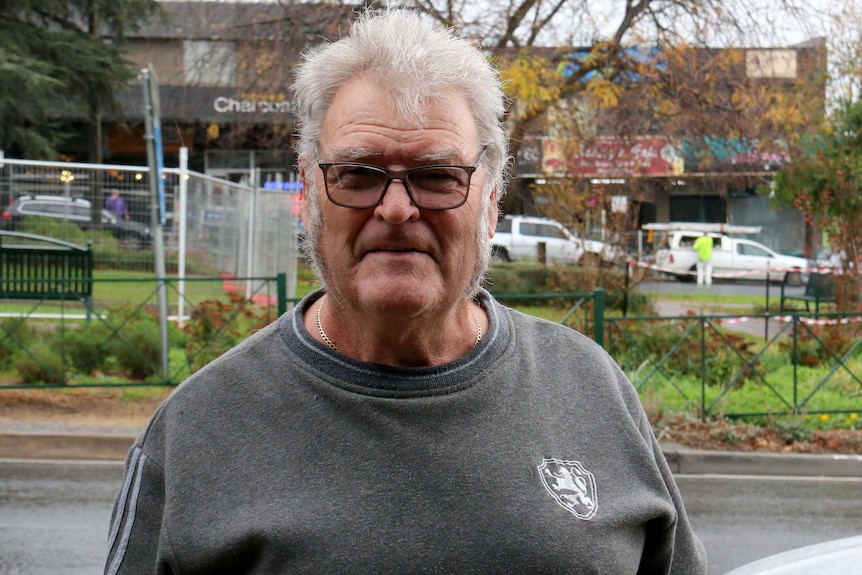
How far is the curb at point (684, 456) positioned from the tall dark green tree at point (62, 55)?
10.2 meters

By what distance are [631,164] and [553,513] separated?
15.2m

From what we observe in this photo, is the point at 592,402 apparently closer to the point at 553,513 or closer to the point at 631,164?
the point at 553,513

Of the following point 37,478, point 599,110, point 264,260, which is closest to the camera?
point 37,478

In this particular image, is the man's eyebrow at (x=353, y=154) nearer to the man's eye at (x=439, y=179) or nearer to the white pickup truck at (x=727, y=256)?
the man's eye at (x=439, y=179)

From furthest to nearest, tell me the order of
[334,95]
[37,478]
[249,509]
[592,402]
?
Result: [37,478], [592,402], [334,95], [249,509]

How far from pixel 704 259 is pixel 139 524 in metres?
27.9

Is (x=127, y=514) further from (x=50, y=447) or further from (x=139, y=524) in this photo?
(x=50, y=447)

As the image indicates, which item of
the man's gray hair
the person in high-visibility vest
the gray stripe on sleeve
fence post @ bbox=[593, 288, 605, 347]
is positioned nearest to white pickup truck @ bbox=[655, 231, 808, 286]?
the person in high-visibility vest

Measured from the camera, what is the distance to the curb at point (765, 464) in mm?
7969

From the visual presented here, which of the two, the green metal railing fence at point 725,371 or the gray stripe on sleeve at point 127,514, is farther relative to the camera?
the green metal railing fence at point 725,371

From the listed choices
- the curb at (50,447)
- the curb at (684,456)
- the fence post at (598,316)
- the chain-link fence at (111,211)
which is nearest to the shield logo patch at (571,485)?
the curb at (684,456)

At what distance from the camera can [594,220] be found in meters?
15.1

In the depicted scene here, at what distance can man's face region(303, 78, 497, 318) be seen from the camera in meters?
1.61

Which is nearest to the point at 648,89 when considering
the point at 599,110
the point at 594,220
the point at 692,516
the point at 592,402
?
the point at 599,110
